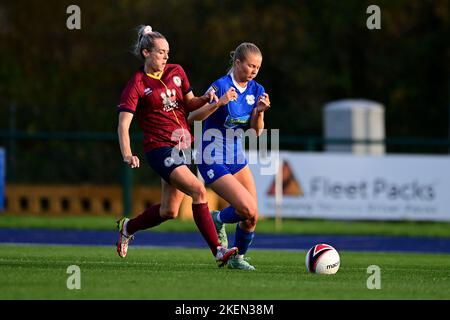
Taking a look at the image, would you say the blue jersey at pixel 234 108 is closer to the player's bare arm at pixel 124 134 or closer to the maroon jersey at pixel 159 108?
the maroon jersey at pixel 159 108

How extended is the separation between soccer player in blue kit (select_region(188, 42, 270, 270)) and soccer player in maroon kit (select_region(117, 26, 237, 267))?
0.19 meters

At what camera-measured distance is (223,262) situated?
10641 millimetres

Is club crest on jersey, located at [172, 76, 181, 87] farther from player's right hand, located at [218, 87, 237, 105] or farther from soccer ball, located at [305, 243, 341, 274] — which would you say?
soccer ball, located at [305, 243, 341, 274]

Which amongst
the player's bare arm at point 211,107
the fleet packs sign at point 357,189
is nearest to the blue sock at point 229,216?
the player's bare arm at point 211,107

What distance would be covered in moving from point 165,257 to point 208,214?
8.23 ft

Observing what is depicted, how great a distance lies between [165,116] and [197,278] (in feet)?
6.05

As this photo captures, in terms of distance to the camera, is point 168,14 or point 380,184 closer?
point 380,184

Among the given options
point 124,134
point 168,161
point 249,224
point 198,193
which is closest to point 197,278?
point 198,193

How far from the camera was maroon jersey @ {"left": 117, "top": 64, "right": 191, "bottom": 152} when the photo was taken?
35.7 ft

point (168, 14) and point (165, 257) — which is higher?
point (168, 14)
